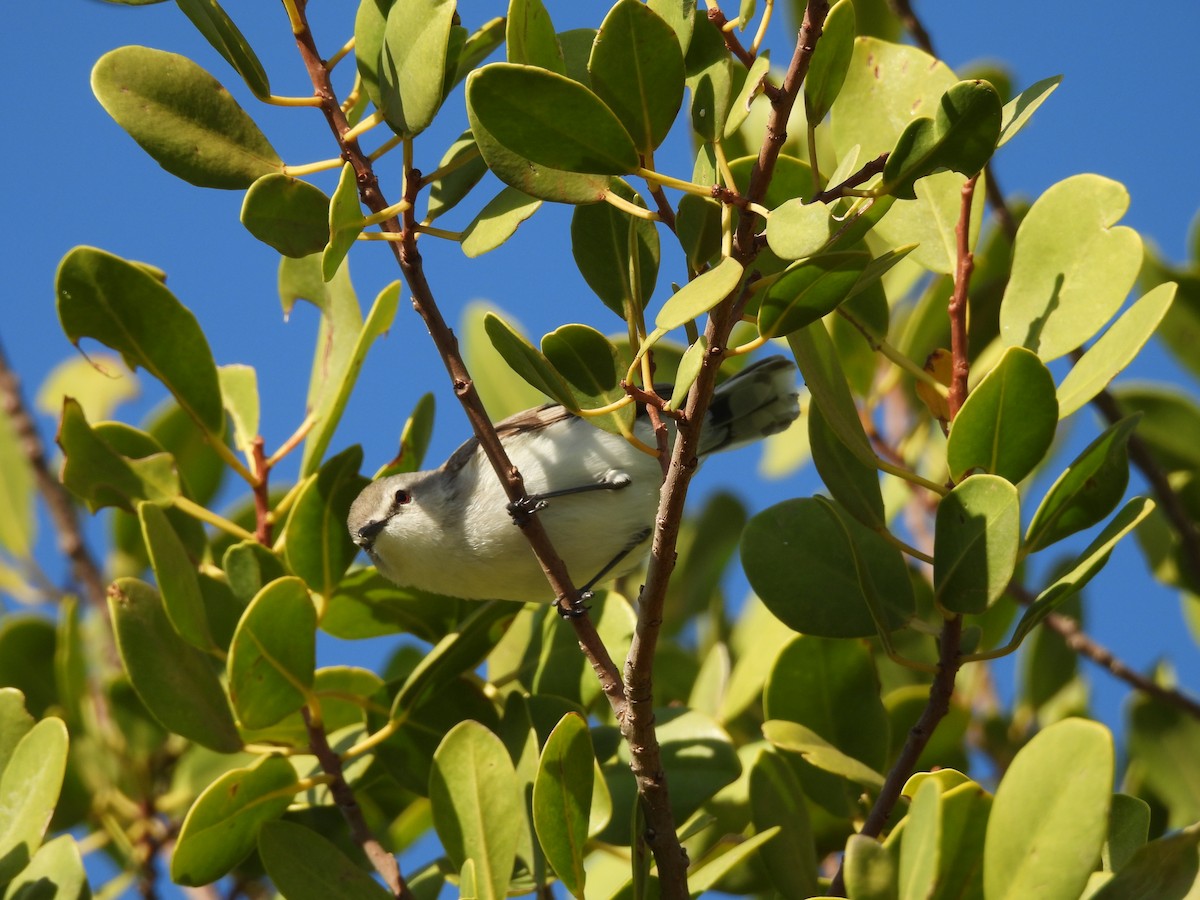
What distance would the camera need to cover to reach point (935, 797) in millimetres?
1499

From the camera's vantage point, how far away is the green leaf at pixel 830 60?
6.07ft

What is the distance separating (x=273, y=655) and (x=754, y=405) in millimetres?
1893

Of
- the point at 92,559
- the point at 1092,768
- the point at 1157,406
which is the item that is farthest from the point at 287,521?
the point at 1157,406

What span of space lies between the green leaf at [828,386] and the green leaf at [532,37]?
56cm

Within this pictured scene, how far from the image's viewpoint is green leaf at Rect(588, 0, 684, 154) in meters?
1.75

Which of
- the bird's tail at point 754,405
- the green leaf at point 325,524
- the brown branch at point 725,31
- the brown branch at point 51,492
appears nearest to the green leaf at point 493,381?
the bird's tail at point 754,405

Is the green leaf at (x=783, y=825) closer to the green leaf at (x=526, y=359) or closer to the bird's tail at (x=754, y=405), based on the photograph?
the green leaf at (x=526, y=359)

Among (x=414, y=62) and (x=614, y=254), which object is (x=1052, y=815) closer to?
(x=614, y=254)

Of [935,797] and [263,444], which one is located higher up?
[263,444]

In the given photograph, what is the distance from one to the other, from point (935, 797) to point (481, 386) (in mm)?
2325

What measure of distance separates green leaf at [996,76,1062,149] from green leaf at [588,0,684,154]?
46cm

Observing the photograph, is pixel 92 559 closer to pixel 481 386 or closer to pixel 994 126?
pixel 481 386

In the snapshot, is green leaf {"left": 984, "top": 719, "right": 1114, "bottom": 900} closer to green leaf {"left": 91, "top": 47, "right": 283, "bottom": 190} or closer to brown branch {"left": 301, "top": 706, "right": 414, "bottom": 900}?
brown branch {"left": 301, "top": 706, "right": 414, "bottom": 900}

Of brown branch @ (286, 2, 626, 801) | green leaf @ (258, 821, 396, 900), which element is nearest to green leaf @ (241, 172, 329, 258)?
brown branch @ (286, 2, 626, 801)
